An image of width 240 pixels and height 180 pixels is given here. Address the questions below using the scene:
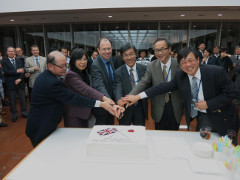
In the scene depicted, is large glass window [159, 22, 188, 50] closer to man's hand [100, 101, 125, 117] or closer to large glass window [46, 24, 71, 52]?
large glass window [46, 24, 71, 52]

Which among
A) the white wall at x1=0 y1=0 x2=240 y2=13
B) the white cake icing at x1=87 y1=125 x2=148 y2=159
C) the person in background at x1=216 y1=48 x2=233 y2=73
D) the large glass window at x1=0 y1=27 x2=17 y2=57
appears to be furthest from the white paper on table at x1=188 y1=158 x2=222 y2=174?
the large glass window at x1=0 y1=27 x2=17 y2=57

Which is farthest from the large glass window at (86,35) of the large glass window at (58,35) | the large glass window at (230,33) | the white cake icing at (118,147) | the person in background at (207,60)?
the white cake icing at (118,147)

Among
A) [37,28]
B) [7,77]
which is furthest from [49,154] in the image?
[37,28]

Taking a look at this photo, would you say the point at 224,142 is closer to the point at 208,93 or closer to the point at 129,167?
the point at 208,93

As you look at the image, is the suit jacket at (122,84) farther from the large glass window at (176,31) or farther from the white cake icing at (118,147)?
the large glass window at (176,31)

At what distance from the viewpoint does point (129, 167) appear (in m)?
1.10

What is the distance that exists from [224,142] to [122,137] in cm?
71

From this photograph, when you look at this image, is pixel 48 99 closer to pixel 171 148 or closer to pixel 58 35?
pixel 171 148

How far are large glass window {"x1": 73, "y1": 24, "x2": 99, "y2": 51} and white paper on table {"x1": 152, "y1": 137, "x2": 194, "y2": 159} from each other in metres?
8.17

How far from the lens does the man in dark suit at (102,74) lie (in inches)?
82.4

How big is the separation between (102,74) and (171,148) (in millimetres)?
1209

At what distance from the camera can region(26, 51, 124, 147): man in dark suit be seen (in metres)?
1.52

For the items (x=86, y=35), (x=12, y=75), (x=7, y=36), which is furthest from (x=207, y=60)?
(x=7, y=36)

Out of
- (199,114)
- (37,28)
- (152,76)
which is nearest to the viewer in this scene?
(199,114)
